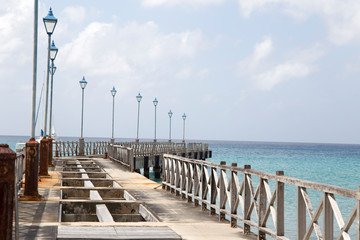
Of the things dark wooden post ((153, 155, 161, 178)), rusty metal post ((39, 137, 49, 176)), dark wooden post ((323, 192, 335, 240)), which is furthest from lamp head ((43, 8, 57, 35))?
dark wooden post ((153, 155, 161, 178))

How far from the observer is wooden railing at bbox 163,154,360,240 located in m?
5.48

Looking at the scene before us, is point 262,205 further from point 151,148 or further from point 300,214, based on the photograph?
point 151,148

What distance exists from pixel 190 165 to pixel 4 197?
913 centimetres

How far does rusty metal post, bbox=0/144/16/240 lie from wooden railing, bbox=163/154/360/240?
315 centimetres

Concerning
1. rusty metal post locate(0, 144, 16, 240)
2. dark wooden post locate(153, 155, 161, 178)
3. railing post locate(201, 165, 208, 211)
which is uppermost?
rusty metal post locate(0, 144, 16, 240)

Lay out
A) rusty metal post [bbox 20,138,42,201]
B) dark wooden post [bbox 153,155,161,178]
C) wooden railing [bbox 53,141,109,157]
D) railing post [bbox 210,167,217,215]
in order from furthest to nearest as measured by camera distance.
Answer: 1. dark wooden post [bbox 153,155,161,178]
2. wooden railing [bbox 53,141,109,157]
3. rusty metal post [bbox 20,138,42,201]
4. railing post [bbox 210,167,217,215]

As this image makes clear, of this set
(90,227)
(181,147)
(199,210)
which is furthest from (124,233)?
(181,147)

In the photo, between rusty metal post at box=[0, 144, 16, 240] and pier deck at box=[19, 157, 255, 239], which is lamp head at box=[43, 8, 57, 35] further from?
rusty metal post at box=[0, 144, 16, 240]

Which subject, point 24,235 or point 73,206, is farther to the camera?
point 73,206

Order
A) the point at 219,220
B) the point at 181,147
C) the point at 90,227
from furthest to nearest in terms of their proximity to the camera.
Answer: the point at 181,147, the point at 219,220, the point at 90,227

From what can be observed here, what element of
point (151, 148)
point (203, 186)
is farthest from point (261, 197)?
point (151, 148)

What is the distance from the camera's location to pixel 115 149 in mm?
31797

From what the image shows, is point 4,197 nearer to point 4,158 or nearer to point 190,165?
point 4,158

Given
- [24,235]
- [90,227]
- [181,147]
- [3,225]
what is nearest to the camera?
[3,225]
